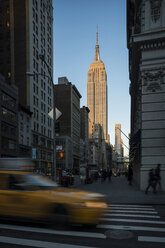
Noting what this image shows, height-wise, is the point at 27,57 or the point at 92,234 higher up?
the point at 27,57

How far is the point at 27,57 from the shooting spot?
62.9 m

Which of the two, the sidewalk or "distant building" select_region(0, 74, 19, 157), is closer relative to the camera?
the sidewalk

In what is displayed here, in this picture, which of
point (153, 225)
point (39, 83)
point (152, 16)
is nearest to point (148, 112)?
point (152, 16)

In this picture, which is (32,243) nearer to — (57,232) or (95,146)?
(57,232)

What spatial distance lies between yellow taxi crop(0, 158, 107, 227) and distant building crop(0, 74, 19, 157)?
40.7m

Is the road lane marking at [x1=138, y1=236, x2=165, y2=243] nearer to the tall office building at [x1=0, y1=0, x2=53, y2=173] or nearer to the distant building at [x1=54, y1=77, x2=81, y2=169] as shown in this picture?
the tall office building at [x1=0, y1=0, x2=53, y2=173]

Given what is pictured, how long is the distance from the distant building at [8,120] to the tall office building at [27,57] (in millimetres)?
8948

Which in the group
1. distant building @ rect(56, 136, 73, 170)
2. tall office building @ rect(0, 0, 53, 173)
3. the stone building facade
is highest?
tall office building @ rect(0, 0, 53, 173)

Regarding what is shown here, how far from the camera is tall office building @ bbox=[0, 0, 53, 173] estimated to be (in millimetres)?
62719

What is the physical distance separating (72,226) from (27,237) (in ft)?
4.59

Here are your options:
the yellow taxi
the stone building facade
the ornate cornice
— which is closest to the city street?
the yellow taxi

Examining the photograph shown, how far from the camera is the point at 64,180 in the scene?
20.7m

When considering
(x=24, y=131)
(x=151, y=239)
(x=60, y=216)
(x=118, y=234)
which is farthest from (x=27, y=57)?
(x=151, y=239)

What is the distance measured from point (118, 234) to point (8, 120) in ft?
151
